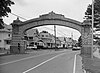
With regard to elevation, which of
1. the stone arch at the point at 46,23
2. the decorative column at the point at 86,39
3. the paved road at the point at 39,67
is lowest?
the paved road at the point at 39,67

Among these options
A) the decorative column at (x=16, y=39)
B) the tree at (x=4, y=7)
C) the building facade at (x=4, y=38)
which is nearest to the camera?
the tree at (x=4, y=7)

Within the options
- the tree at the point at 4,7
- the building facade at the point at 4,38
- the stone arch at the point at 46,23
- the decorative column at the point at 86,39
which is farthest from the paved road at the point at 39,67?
the building facade at the point at 4,38

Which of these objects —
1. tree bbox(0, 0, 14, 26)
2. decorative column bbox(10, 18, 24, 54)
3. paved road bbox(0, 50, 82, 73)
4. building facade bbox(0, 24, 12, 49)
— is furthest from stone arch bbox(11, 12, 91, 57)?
building facade bbox(0, 24, 12, 49)

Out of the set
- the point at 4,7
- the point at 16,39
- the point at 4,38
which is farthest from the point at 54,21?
the point at 4,38

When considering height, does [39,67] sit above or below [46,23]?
below

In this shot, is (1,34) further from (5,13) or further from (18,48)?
(5,13)

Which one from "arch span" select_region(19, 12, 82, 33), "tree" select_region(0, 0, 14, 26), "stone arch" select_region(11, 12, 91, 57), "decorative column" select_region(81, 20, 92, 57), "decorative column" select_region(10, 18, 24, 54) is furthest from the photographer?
"decorative column" select_region(10, 18, 24, 54)

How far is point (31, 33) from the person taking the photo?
8544 centimetres

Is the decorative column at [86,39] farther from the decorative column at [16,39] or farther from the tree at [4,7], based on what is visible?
the tree at [4,7]

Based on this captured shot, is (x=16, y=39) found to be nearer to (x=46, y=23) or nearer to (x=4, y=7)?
(x=46, y=23)

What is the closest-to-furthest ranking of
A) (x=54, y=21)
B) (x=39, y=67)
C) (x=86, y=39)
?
(x=39, y=67) < (x=86, y=39) < (x=54, y=21)

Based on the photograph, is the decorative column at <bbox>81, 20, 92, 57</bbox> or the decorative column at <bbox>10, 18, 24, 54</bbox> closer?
the decorative column at <bbox>81, 20, 92, 57</bbox>

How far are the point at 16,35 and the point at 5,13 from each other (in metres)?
13.5

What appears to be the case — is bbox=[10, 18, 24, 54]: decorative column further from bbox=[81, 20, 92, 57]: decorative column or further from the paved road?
the paved road
